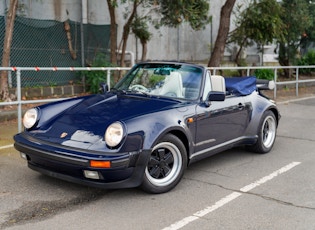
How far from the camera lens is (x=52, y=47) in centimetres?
1104

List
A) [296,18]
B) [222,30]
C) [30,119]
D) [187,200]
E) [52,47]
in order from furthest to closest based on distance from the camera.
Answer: [296,18] < [222,30] < [52,47] < [30,119] < [187,200]

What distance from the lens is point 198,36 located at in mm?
16531

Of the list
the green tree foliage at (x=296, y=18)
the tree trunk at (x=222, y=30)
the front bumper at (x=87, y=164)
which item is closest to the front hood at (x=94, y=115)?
the front bumper at (x=87, y=164)

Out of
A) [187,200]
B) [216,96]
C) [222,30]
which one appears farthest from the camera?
[222,30]

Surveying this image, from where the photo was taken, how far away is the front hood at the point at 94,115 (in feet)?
14.1

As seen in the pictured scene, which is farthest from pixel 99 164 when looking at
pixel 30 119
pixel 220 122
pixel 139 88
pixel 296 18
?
pixel 296 18

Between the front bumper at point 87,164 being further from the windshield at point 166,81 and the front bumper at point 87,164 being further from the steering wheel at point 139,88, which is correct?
the steering wheel at point 139,88

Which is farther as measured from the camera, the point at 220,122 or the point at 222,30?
the point at 222,30

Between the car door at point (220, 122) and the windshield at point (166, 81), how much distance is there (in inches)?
8.0

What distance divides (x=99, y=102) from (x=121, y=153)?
3.80 ft

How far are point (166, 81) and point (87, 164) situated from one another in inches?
73.0

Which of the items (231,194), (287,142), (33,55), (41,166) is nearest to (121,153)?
(41,166)

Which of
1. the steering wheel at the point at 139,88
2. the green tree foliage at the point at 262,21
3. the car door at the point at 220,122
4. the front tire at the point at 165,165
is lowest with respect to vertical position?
the front tire at the point at 165,165

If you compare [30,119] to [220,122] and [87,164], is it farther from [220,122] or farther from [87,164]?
[220,122]
